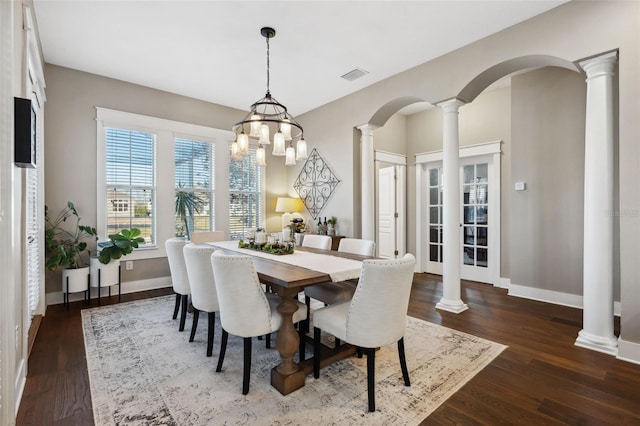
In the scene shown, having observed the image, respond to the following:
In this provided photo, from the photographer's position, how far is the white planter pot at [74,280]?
3.70m

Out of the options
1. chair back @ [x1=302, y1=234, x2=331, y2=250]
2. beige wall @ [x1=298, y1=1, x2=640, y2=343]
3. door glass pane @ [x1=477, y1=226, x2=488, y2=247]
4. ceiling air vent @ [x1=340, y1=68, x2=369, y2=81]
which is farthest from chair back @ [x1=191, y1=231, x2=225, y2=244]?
door glass pane @ [x1=477, y1=226, x2=488, y2=247]

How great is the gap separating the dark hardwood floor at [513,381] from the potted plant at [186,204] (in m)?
1.91

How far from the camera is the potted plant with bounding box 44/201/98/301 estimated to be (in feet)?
11.7

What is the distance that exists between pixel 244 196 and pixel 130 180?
5.89 feet

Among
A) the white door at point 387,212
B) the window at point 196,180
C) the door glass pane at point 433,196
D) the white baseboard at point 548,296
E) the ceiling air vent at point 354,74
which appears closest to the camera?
the white baseboard at point 548,296

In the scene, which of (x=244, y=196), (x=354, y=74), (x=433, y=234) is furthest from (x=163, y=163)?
(x=433, y=234)

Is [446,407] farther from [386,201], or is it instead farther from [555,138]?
[386,201]

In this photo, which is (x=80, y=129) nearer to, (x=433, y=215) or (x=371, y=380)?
(x=371, y=380)

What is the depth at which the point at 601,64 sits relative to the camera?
255 centimetres

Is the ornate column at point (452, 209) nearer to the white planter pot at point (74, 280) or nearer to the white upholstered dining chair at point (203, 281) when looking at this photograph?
the white upholstered dining chair at point (203, 281)

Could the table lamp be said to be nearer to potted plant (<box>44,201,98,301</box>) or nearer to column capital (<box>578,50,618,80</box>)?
potted plant (<box>44,201,98,301</box>)

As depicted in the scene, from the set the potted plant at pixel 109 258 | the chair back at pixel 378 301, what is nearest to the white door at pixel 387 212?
the chair back at pixel 378 301

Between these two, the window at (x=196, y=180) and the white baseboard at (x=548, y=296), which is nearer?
the white baseboard at (x=548, y=296)

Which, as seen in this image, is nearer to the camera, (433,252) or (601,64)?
(601,64)
